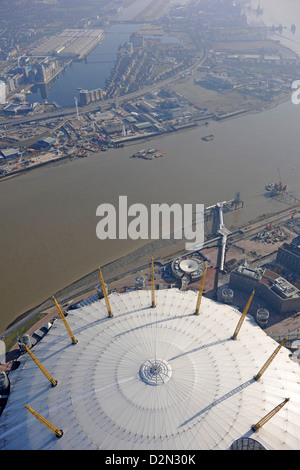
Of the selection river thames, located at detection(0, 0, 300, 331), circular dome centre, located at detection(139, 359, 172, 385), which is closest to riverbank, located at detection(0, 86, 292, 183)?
river thames, located at detection(0, 0, 300, 331)

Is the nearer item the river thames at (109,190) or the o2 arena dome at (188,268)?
the o2 arena dome at (188,268)

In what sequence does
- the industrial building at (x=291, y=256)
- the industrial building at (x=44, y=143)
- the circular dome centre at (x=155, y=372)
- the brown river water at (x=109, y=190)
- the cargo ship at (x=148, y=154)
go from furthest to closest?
1. the industrial building at (x=44, y=143)
2. the cargo ship at (x=148, y=154)
3. the brown river water at (x=109, y=190)
4. the industrial building at (x=291, y=256)
5. the circular dome centre at (x=155, y=372)

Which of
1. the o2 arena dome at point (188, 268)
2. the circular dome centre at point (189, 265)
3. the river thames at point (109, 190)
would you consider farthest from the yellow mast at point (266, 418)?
the river thames at point (109, 190)

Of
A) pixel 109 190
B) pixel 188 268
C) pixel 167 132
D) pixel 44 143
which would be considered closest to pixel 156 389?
pixel 188 268

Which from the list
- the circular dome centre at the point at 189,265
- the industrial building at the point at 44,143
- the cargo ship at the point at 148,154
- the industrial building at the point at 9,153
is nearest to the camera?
the circular dome centre at the point at 189,265

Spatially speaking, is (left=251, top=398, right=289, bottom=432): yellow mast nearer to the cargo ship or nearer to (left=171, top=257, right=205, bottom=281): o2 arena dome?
(left=171, top=257, right=205, bottom=281): o2 arena dome

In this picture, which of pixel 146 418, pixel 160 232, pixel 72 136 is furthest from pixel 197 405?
pixel 72 136

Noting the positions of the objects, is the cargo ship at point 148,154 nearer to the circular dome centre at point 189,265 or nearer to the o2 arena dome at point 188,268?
the o2 arena dome at point 188,268
